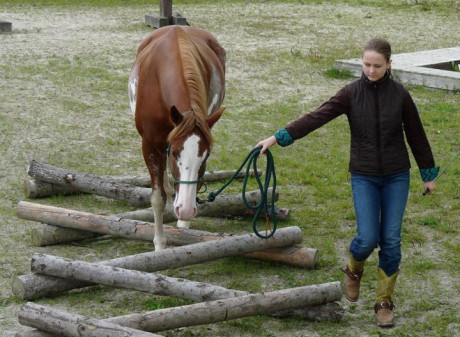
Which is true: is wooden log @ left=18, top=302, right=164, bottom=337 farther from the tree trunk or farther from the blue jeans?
the tree trunk

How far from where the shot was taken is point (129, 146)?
1099 centimetres

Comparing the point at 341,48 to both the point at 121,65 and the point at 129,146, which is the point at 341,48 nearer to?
the point at 121,65

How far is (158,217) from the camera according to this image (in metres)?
7.55

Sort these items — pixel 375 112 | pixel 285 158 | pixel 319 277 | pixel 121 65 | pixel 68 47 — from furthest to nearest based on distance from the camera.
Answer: pixel 68 47
pixel 121 65
pixel 285 158
pixel 319 277
pixel 375 112

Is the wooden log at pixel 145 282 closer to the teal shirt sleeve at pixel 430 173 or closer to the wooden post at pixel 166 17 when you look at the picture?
the teal shirt sleeve at pixel 430 173

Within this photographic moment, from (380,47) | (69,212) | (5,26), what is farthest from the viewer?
(5,26)

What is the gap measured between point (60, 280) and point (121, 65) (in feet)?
29.5

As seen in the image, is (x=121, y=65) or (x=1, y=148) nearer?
(x=1, y=148)

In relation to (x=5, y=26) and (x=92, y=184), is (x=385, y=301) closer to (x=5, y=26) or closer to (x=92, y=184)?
(x=92, y=184)

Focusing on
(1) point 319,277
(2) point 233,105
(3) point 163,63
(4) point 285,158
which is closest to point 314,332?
(1) point 319,277

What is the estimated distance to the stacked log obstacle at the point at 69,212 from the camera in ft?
25.4

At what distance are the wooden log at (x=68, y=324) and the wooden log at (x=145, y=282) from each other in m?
0.62

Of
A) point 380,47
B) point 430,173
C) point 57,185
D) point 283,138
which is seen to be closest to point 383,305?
point 430,173

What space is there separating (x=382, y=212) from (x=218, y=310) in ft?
4.19
